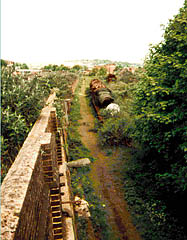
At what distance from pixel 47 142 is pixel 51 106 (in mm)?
4438

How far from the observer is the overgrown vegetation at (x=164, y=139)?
582 centimetres

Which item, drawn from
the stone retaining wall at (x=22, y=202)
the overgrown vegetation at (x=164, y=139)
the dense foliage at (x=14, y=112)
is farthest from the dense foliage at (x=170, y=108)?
the stone retaining wall at (x=22, y=202)

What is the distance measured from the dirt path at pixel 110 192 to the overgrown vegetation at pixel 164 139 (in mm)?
353

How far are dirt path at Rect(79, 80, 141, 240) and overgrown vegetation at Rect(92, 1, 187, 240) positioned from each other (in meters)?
0.35

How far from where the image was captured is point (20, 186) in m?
2.44

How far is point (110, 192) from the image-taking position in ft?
28.4

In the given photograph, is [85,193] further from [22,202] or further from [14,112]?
[22,202]

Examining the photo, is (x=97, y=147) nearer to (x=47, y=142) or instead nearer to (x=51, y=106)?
(x=51, y=106)

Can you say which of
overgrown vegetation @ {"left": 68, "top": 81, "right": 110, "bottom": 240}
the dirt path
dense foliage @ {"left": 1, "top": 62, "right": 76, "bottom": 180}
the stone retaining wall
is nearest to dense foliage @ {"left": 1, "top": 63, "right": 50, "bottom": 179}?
dense foliage @ {"left": 1, "top": 62, "right": 76, "bottom": 180}

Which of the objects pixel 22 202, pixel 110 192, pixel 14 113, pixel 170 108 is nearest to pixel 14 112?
pixel 14 113

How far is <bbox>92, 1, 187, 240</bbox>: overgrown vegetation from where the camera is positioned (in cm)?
582

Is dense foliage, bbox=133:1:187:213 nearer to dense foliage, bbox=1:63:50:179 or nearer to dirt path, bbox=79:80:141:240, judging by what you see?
dirt path, bbox=79:80:141:240

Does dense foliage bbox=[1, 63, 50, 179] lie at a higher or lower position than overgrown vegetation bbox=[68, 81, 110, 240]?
higher

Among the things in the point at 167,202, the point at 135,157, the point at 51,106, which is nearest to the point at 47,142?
the point at 51,106
